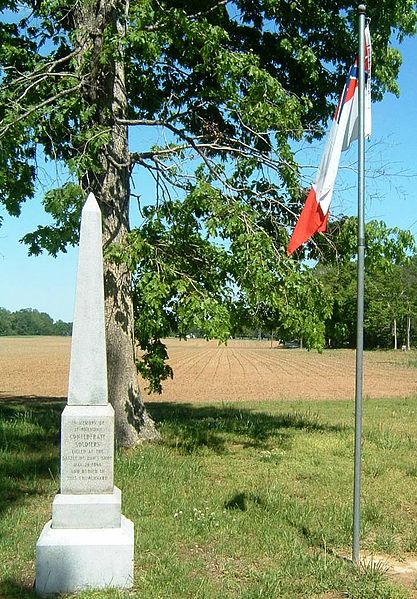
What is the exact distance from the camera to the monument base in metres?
5.17

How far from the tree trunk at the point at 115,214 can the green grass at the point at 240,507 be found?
29.7 inches

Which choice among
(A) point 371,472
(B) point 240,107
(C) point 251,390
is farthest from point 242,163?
(C) point 251,390

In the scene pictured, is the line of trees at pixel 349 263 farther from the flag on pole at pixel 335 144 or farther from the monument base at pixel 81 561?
the monument base at pixel 81 561

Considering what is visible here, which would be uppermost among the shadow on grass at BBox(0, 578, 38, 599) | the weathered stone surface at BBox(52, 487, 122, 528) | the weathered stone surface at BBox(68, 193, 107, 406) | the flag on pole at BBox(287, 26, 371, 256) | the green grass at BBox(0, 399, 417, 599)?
the flag on pole at BBox(287, 26, 371, 256)

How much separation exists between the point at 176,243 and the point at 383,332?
89.8 metres

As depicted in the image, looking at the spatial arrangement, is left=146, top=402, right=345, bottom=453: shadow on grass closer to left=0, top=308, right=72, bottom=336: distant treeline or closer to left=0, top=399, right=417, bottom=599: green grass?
left=0, top=399, right=417, bottom=599: green grass

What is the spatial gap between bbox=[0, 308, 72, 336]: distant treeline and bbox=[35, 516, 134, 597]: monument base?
570ft

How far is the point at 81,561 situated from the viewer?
525 centimetres

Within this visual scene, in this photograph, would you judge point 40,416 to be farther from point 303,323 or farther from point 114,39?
point 114,39

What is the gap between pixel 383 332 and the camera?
318 feet

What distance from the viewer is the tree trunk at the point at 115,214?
10742mm

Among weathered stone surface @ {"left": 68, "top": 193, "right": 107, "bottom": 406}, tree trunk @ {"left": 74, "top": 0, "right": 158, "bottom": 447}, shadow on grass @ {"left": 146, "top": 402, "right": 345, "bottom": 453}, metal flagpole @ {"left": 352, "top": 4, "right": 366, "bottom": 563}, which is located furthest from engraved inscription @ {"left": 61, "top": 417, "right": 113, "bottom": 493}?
tree trunk @ {"left": 74, "top": 0, "right": 158, "bottom": 447}

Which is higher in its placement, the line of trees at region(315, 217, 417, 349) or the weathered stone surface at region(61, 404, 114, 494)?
the line of trees at region(315, 217, 417, 349)

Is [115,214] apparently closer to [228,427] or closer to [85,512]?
[228,427]
